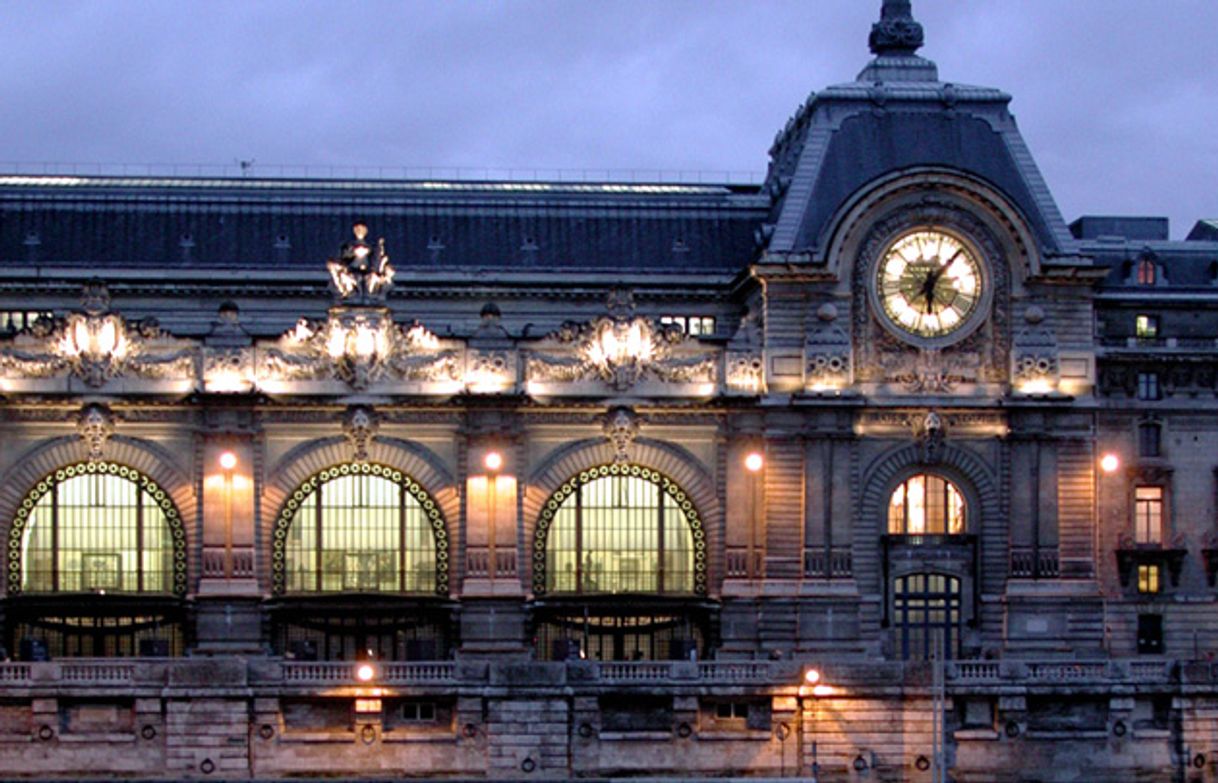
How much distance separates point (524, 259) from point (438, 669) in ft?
86.7

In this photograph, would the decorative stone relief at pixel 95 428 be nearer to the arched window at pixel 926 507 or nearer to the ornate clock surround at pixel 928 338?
the ornate clock surround at pixel 928 338

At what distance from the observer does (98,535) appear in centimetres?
9844

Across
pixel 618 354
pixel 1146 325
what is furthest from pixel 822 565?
pixel 1146 325

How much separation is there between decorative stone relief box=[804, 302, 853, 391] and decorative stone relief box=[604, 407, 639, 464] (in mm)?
7860

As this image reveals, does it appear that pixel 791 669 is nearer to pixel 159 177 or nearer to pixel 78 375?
pixel 78 375

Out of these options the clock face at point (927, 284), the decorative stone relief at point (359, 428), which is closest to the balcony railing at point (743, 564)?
the clock face at point (927, 284)

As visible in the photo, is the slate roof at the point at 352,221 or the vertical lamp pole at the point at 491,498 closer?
the vertical lamp pole at the point at 491,498

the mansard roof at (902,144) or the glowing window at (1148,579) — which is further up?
the mansard roof at (902,144)

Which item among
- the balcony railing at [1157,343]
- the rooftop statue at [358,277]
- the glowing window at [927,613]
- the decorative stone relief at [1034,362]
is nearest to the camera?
the rooftop statue at [358,277]

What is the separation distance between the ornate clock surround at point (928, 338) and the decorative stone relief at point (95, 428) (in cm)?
3234

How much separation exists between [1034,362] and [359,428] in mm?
29653

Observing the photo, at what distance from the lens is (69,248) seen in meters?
107

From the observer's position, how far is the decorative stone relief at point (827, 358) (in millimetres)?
100500

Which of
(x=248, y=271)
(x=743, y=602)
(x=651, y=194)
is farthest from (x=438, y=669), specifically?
(x=651, y=194)
